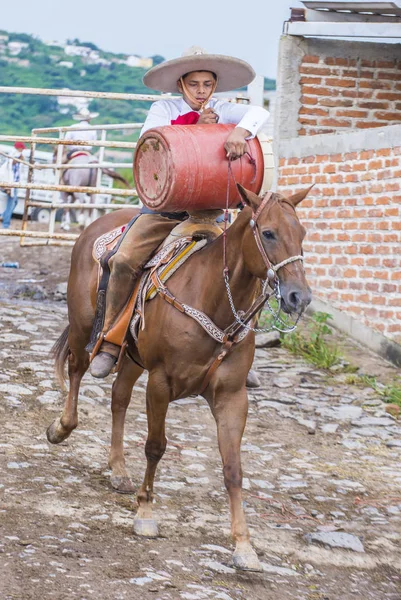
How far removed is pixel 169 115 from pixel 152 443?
77.9 inches

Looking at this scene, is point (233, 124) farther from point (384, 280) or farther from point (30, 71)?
point (30, 71)

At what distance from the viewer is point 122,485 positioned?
19.9ft

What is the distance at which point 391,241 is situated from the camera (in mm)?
9812

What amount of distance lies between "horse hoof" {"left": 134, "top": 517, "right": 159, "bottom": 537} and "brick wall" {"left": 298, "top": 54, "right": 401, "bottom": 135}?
7.38m

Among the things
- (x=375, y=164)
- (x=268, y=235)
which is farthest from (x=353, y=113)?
(x=268, y=235)

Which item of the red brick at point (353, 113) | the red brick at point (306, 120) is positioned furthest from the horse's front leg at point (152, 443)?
the red brick at point (353, 113)

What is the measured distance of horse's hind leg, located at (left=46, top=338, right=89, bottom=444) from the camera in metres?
6.55

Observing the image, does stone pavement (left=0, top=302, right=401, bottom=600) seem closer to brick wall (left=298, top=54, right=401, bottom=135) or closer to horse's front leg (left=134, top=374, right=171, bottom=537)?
horse's front leg (left=134, top=374, right=171, bottom=537)

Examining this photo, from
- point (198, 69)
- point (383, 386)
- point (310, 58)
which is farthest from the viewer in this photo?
point (310, 58)

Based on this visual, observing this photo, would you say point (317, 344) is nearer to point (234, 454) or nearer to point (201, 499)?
point (201, 499)

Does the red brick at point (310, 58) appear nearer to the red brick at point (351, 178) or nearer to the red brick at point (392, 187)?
the red brick at point (351, 178)

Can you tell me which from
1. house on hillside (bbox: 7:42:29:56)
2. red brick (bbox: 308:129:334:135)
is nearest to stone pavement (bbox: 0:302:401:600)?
red brick (bbox: 308:129:334:135)

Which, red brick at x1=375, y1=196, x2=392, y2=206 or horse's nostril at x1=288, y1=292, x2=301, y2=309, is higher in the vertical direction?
horse's nostril at x1=288, y1=292, x2=301, y2=309

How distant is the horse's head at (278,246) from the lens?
4441mm
